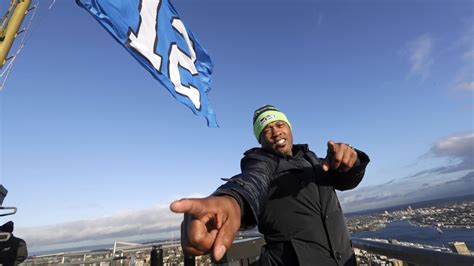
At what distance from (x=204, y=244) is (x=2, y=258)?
4742 millimetres

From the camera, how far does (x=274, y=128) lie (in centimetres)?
246

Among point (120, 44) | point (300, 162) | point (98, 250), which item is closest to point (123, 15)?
point (120, 44)

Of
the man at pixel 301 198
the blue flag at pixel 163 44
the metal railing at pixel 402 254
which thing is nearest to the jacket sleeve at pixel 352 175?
the man at pixel 301 198

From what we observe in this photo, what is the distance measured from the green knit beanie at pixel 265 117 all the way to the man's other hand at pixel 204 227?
1.68 metres

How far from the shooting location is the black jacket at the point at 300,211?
1.85 meters

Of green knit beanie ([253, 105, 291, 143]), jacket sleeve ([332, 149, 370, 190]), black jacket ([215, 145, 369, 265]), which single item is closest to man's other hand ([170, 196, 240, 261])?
black jacket ([215, 145, 369, 265])

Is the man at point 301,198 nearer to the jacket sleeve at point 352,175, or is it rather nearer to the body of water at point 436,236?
the jacket sleeve at point 352,175

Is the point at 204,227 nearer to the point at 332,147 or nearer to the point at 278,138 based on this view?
the point at 332,147

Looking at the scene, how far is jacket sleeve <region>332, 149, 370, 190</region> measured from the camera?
6.61 feet

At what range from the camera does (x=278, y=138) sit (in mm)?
2387

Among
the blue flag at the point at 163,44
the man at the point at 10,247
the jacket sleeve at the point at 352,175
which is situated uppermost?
the blue flag at the point at 163,44

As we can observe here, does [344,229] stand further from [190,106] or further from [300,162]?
[190,106]

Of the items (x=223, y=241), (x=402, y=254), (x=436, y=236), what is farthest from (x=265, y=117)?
(x=436, y=236)

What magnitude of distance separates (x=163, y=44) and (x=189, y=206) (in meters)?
5.43
